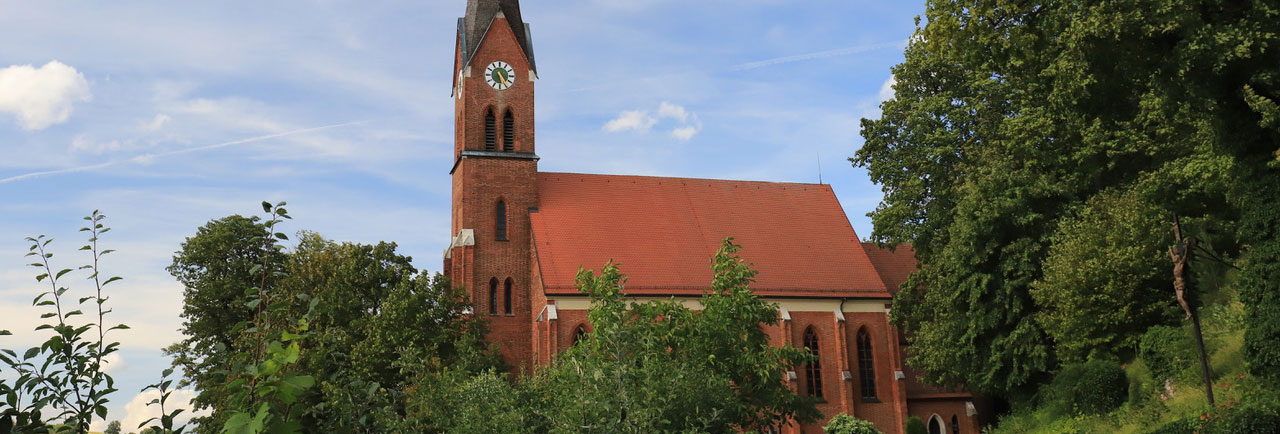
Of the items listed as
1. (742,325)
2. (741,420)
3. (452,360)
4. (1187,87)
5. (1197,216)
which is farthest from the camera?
(452,360)

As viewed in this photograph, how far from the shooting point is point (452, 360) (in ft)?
105

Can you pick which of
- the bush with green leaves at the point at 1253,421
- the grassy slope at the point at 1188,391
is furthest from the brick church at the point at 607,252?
the bush with green leaves at the point at 1253,421

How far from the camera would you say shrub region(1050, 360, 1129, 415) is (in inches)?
1006

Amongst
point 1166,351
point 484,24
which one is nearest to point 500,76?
point 484,24

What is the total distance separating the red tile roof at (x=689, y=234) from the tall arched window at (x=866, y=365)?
1773 millimetres

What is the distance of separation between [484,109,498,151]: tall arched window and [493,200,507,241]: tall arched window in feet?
7.50

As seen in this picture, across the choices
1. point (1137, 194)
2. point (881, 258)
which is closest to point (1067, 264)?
point (1137, 194)

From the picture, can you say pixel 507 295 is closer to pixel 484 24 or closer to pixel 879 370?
pixel 484 24

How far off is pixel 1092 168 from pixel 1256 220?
8511 mm

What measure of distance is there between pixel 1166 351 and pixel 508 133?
24.2 m

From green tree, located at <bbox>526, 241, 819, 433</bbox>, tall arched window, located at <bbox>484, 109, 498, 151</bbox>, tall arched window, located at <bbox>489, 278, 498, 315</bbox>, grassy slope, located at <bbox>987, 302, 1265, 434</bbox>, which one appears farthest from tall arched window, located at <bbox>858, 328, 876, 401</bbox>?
tall arched window, located at <bbox>484, 109, 498, 151</bbox>

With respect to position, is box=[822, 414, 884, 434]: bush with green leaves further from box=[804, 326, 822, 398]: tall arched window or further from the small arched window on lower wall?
the small arched window on lower wall

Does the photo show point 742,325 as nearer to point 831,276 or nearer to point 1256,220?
point 1256,220

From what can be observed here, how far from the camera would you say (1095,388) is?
2558cm
